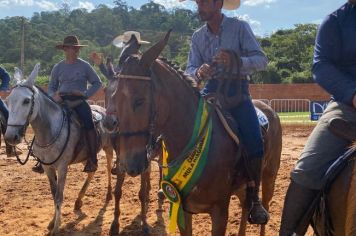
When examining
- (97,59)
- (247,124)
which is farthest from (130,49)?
(97,59)

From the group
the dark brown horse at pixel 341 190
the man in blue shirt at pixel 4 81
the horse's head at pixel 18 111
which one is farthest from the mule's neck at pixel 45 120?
the dark brown horse at pixel 341 190

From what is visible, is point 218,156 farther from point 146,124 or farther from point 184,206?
point 146,124

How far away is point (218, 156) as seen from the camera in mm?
3877

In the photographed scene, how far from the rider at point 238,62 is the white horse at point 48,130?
2840 mm

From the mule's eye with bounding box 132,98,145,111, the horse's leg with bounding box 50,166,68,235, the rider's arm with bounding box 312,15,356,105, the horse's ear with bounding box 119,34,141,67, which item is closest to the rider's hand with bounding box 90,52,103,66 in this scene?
the horse's leg with bounding box 50,166,68,235

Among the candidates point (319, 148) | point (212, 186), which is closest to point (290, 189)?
point (319, 148)

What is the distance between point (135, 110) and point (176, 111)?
555mm

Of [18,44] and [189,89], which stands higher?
[18,44]

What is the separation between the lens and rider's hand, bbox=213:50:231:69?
3.95 metres

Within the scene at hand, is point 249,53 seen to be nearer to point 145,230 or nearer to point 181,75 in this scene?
point 181,75

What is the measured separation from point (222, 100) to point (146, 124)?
110cm

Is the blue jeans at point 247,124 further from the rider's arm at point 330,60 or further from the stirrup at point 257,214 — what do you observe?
the rider's arm at point 330,60

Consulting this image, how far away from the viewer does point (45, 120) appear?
6.70m

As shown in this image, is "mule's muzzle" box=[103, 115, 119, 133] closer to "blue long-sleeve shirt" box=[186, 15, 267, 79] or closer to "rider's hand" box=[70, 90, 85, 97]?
"blue long-sleeve shirt" box=[186, 15, 267, 79]
